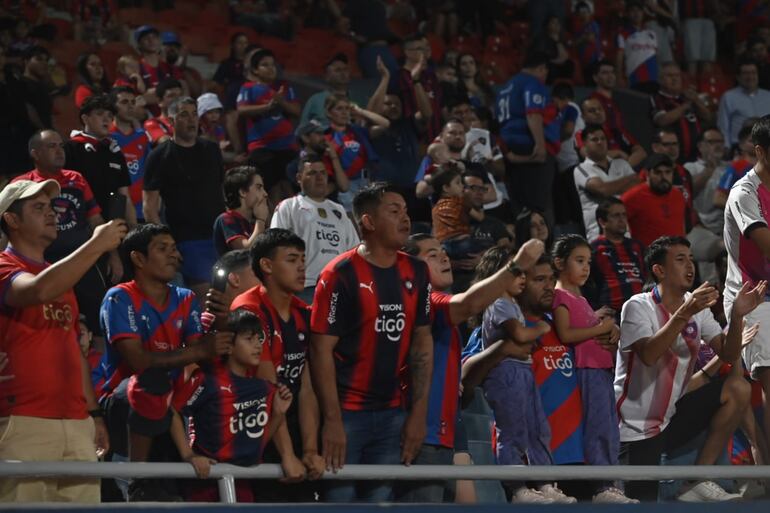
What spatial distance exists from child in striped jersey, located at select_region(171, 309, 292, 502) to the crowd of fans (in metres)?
0.01

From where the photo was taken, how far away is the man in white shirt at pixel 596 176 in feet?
38.6

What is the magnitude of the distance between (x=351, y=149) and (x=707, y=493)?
5.68 meters

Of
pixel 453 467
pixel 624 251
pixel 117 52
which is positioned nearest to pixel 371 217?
pixel 453 467

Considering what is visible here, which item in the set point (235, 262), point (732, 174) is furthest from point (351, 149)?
point (235, 262)

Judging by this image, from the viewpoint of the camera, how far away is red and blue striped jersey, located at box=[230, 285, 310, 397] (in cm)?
609

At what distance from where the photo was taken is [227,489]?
5414 mm

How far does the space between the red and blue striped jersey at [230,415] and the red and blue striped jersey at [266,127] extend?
6137mm

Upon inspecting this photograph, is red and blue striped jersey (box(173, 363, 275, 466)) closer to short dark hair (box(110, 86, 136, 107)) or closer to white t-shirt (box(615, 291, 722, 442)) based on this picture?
white t-shirt (box(615, 291, 722, 442))

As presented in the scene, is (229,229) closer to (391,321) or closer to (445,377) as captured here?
(445,377)

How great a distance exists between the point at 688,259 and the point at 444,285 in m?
1.38

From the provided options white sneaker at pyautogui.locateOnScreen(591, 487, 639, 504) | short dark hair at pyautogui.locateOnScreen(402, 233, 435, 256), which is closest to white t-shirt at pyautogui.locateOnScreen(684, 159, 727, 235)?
short dark hair at pyautogui.locateOnScreen(402, 233, 435, 256)

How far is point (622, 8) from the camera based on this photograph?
1777 cm

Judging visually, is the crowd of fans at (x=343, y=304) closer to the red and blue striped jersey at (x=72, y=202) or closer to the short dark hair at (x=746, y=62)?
the red and blue striped jersey at (x=72, y=202)

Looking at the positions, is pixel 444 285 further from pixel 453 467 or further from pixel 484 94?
pixel 484 94
